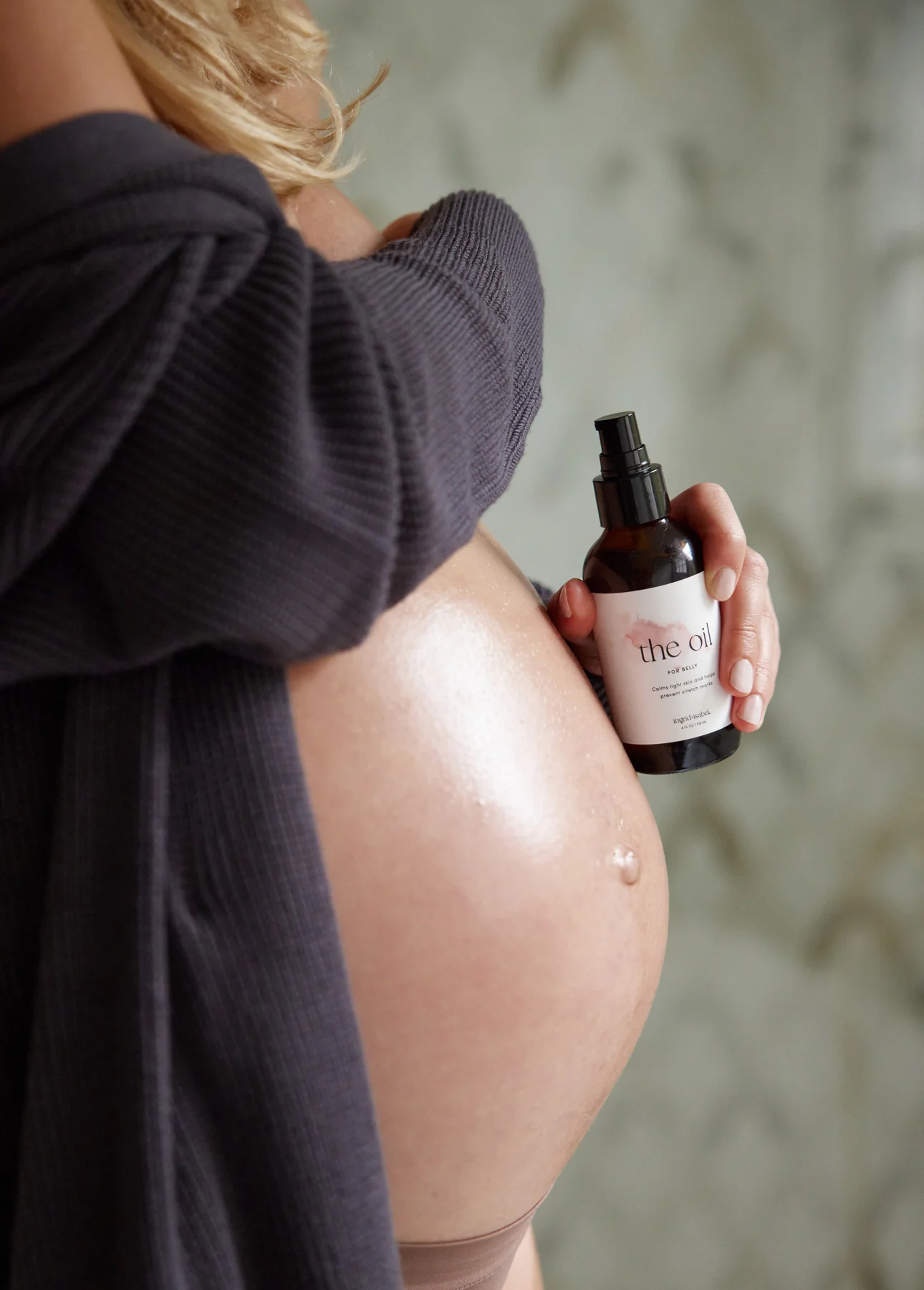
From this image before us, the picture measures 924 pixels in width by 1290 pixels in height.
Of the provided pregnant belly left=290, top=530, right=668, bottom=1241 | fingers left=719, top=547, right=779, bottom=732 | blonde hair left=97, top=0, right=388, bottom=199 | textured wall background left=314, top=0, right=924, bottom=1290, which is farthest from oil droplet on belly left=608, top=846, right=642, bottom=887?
textured wall background left=314, top=0, right=924, bottom=1290

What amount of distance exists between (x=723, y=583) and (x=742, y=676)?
0.06m

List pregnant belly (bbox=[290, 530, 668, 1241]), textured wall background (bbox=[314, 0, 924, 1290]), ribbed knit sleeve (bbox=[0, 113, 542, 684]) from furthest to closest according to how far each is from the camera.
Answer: textured wall background (bbox=[314, 0, 924, 1290]) → pregnant belly (bbox=[290, 530, 668, 1241]) → ribbed knit sleeve (bbox=[0, 113, 542, 684])

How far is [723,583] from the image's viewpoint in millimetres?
615

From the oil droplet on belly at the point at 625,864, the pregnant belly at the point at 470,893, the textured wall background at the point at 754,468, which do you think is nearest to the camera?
the pregnant belly at the point at 470,893

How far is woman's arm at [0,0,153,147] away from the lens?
1.24 ft

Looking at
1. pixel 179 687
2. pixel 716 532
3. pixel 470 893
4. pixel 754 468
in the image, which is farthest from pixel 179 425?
pixel 754 468

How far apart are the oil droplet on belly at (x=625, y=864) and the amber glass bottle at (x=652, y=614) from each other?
0.20 feet

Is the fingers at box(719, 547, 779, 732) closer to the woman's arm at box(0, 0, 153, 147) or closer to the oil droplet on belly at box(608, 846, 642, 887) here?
the oil droplet on belly at box(608, 846, 642, 887)

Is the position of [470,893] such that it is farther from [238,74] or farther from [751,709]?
[238,74]

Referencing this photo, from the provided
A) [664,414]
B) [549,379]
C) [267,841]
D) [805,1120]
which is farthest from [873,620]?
[267,841]

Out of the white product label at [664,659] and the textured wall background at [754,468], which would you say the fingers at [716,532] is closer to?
the white product label at [664,659]

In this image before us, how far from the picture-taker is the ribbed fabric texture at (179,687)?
1.23 feet

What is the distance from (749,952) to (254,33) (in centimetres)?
106

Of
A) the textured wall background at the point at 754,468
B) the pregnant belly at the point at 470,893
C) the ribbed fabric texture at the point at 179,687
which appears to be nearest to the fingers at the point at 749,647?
the pregnant belly at the point at 470,893
